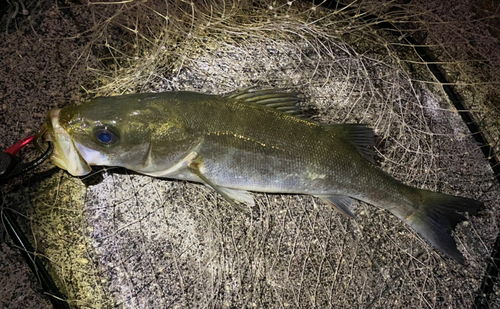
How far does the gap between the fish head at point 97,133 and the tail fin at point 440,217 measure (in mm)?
2094

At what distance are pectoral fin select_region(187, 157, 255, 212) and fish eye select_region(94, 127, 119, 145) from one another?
50 cm

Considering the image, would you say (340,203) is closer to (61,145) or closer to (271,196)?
(271,196)

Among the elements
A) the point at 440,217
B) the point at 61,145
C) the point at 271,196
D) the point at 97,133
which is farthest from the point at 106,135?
the point at 440,217

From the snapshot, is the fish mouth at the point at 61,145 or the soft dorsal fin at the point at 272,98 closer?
the fish mouth at the point at 61,145

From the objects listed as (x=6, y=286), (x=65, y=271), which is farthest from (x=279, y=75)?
(x=6, y=286)

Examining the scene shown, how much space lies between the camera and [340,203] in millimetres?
2541

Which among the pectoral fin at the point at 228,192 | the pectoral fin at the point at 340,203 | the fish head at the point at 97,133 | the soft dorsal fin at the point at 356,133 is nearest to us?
the fish head at the point at 97,133

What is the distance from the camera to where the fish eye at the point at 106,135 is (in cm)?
204

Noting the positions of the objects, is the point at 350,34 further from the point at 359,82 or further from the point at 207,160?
the point at 207,160

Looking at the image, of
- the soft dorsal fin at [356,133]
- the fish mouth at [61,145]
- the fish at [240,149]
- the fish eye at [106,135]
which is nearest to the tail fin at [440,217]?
the fish at [240,149]

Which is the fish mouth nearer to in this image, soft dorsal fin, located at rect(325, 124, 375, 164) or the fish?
the fish

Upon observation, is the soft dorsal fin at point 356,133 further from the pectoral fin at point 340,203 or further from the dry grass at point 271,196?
the dry grass at point 271,196

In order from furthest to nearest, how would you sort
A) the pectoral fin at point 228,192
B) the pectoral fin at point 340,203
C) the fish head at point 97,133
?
the pectoral fin at point 340,203
the pectoral fin at point 228,192
the fish head at point 97,133

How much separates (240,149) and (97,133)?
907 mm
